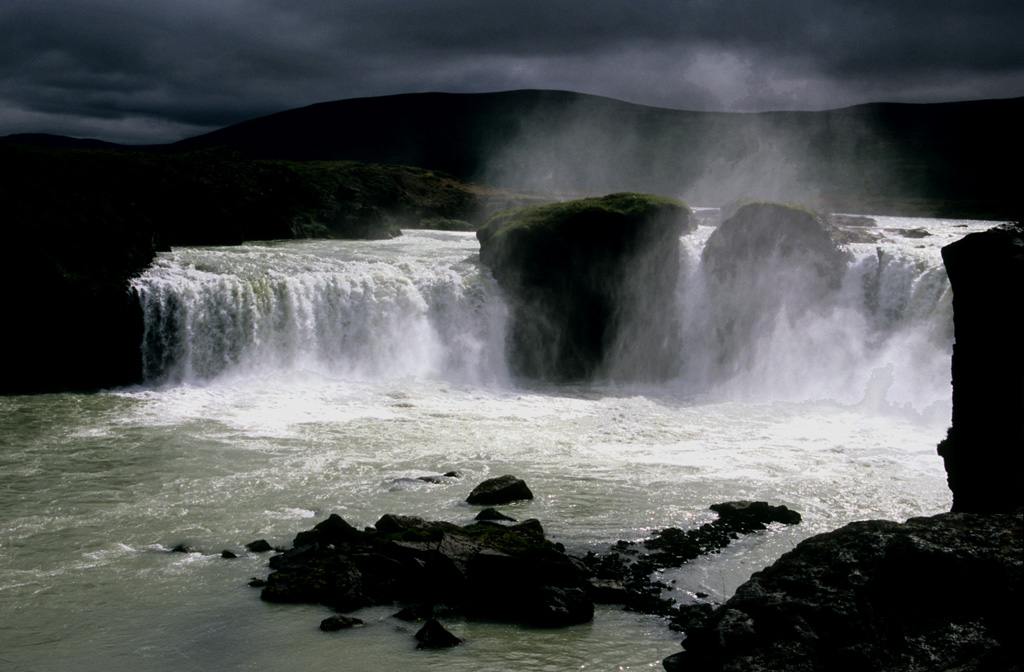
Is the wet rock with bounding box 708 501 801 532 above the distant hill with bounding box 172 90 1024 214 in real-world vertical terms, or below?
below

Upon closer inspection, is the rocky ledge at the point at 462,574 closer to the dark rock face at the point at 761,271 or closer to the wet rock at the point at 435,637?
the wet rock at the point at 435,637

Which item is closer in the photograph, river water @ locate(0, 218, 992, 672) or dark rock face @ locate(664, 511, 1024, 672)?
dark rock face @ locate(664, 511, 1024, 672)

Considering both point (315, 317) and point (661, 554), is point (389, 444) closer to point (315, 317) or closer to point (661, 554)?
point (661, 554)

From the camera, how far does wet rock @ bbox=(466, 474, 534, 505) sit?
48.6 ft

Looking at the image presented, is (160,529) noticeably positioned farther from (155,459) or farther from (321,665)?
(321,665)

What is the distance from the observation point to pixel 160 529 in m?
13.4

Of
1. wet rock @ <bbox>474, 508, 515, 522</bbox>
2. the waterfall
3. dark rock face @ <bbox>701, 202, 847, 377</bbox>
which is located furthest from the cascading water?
wet rock @ <bbox>474, 508, 515, 522</bbox>

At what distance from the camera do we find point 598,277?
3123 centimetres

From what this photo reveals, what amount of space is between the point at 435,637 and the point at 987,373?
681cm

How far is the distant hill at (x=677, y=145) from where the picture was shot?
7206cm

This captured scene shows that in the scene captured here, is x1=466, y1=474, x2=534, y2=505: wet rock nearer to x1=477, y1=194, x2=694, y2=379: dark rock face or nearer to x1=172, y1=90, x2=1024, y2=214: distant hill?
x1=477, y1=194, x2=694, y2=379: dark rock face

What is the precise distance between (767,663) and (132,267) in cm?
2527

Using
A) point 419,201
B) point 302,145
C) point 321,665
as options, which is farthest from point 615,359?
point 302,145

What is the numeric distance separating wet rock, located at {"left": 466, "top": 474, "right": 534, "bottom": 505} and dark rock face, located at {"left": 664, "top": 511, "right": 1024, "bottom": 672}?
7.80 metres
